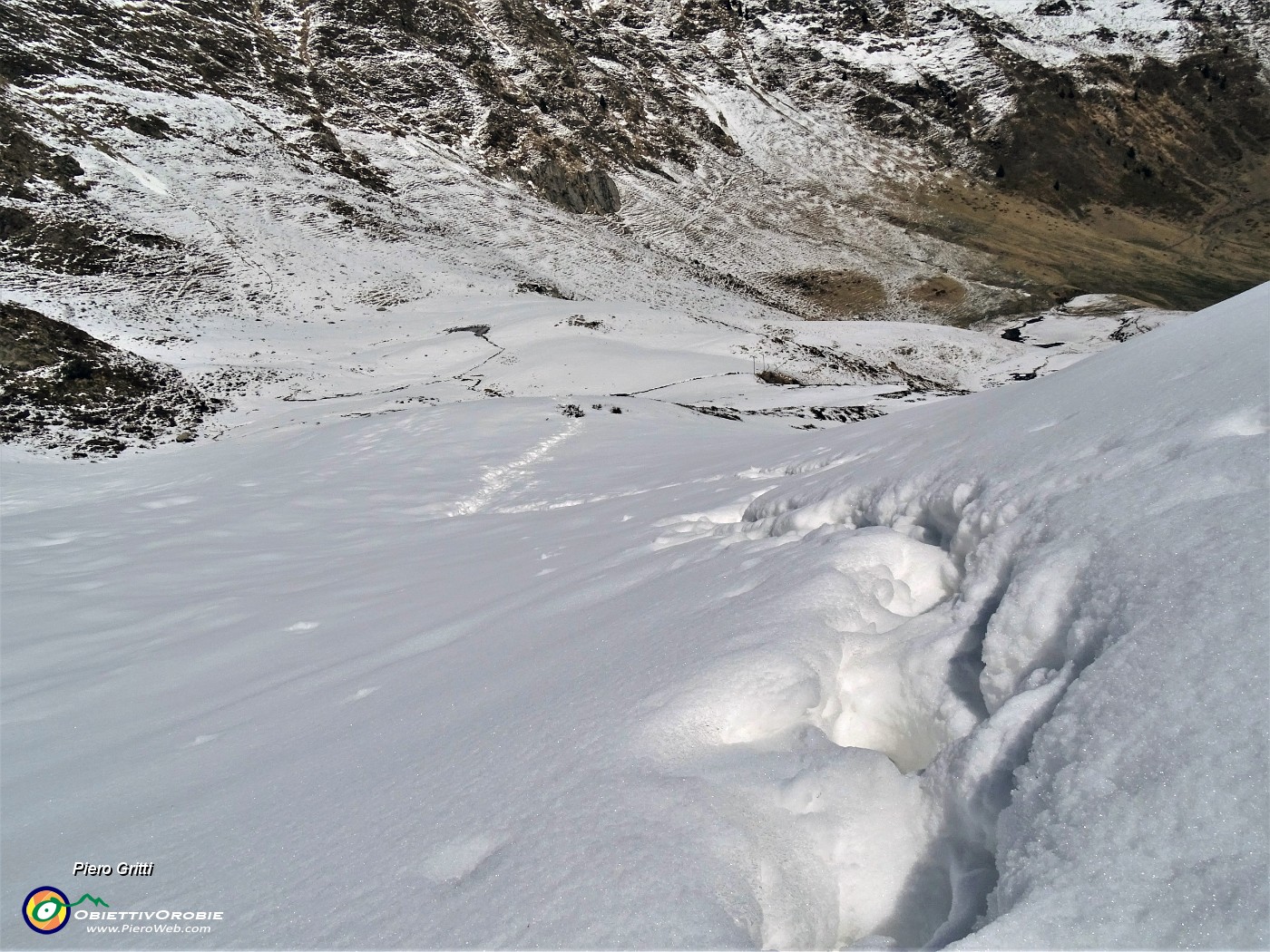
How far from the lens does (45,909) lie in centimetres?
228

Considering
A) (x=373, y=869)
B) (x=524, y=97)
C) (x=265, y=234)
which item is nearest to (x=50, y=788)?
(x=373, y=869)

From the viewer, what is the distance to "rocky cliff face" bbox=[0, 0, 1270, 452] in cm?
3438

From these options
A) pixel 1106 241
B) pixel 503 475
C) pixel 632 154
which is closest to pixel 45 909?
pixel 503 475

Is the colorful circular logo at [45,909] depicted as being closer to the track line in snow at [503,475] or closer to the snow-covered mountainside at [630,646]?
the snow-covered mountainside at [630,646]

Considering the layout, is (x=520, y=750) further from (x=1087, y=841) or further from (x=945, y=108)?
(x=945, y=108)

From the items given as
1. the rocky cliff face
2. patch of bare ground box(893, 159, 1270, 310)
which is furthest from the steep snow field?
patch of bare ground box(893, 159, 1270, 310)

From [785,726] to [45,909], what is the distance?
2.61m

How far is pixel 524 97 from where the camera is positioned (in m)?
59.4

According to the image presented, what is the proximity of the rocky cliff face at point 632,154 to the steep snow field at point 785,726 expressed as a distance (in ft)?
86.6

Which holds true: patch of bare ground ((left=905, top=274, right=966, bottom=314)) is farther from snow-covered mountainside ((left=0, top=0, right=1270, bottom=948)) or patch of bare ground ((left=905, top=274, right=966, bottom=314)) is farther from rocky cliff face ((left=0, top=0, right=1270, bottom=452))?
snow-covered mountainside ((left=0, top=0, right=1270, bottom=948))

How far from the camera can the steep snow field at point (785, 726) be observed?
153cm

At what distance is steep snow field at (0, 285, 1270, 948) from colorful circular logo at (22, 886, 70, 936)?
0.09m

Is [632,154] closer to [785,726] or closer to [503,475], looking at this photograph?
[503,475]

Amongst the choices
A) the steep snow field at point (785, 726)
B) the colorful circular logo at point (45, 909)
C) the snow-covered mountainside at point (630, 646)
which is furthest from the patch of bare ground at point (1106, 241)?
the colorful circular logo at point (45, 909)
